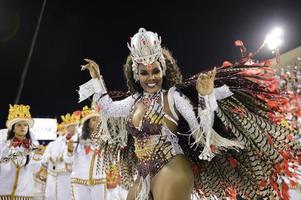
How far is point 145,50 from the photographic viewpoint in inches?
132

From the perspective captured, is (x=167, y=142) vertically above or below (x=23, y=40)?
below

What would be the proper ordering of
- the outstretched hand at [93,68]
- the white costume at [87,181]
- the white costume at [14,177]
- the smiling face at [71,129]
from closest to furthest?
1. the outstretched hand at [93,68]
2. the white costume at [87,181]
3. the white costume at [14,177]
4. the smiling face at [71,129]

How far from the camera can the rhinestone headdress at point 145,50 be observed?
3.33m

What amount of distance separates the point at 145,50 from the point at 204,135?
799 millimetres

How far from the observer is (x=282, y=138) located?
3.01 metres

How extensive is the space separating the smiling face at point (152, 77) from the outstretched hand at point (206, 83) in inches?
16.4

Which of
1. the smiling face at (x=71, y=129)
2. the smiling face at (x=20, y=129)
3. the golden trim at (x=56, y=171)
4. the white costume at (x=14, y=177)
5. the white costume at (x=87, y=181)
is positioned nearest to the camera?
the white costume at (x=87, y=181)

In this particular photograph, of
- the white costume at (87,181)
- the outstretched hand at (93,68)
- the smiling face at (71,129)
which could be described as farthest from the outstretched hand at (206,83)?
the smiling face at (71,129)

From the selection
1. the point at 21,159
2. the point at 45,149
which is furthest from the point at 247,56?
the point at 45,149

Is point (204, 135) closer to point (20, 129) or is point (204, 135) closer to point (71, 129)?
point (20, 129)

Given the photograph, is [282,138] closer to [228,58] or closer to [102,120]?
[102,120]

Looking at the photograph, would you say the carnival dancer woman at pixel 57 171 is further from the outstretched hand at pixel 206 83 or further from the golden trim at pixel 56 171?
the outstretched hand at pixel 206 83

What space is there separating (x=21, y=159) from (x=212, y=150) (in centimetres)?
423

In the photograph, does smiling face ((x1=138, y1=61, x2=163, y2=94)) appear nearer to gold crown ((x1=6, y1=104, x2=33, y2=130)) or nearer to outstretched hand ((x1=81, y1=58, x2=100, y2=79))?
outstretched hand ((x1=81, y1=58, x2=100, y2=79))
